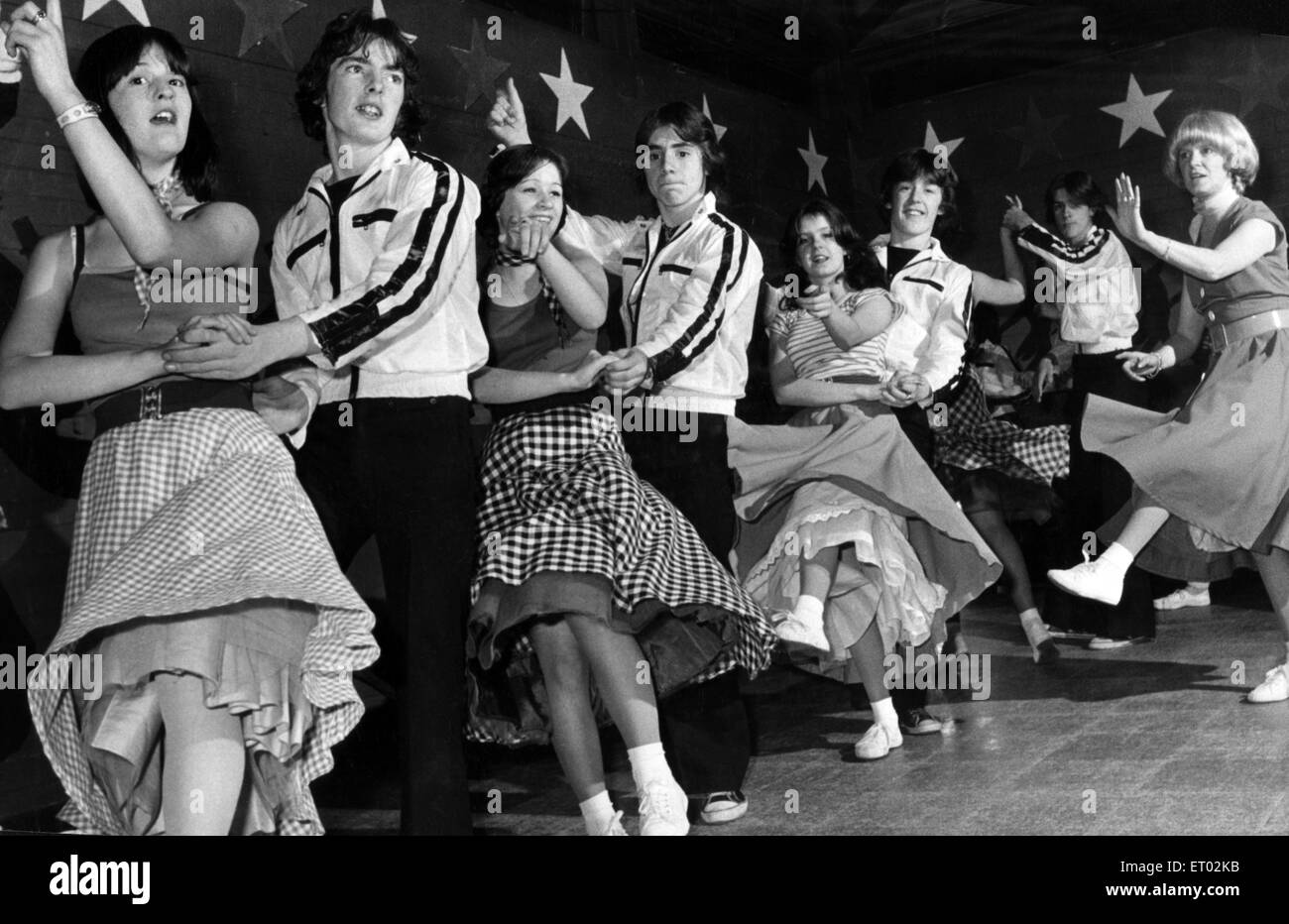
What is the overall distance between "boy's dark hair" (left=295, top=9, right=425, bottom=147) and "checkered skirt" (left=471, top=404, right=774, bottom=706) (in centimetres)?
63

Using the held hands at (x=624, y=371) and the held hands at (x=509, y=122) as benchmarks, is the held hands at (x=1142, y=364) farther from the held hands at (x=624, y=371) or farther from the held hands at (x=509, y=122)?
the held hands at (x=509, y=122)

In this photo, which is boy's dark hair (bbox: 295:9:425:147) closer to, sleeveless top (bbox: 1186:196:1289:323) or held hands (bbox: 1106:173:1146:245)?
held hands (bbox: 1106:173:1146:245)

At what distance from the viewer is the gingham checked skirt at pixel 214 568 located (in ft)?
7.09

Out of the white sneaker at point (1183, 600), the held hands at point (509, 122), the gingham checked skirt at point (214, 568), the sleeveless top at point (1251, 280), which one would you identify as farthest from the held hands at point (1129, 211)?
the gingham checked skirt at point (214, 568)

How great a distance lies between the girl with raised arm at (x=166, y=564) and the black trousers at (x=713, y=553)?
968 millimetres

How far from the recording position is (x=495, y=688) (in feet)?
9.52

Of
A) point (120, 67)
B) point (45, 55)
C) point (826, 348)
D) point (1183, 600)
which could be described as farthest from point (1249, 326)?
point (45, 55)

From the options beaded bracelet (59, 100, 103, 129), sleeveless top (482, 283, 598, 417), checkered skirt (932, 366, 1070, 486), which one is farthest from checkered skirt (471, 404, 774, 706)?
checkered skirt (932, 366, 1070, 486)

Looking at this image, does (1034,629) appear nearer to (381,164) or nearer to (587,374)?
(587,374)

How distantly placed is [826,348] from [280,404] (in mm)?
1635

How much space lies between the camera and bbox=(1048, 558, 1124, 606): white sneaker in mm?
3500

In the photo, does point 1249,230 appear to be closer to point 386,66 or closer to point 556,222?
point 556,222

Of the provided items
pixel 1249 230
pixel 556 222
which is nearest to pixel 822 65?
pixel 1249 230

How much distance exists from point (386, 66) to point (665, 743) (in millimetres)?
1501
